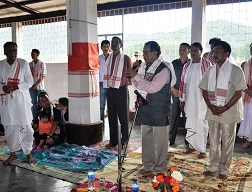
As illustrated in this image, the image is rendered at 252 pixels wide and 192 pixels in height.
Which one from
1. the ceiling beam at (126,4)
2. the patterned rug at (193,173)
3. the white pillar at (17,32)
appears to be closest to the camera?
the patterned rug at (193,173)

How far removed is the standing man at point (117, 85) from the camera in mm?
5039

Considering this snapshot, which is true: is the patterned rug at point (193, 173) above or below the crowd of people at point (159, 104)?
below

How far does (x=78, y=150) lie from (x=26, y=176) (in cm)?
Answer: 121

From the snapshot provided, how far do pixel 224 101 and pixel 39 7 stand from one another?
6.82 m

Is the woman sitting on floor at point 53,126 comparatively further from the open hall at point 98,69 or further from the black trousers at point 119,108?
the black trousers at point 119,108

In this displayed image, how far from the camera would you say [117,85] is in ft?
16.5

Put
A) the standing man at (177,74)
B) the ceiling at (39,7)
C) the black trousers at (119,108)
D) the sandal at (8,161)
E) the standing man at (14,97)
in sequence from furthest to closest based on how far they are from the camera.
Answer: the ceiling at (39,7) → the black trousers at (119,108) → the standing man at (177,74) → the sandal at (8,161) → the standing man at (14,97)

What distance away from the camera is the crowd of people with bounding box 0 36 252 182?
3.57 meters

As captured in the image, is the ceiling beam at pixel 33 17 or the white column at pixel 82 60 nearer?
the white column at pixel 82 60

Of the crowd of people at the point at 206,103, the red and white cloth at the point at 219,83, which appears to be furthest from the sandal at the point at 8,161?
the red and white cloth at the point at 219,83

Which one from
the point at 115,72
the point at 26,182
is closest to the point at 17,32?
the point at 115,72

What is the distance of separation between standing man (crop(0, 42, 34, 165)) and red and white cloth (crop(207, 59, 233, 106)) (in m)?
2.61

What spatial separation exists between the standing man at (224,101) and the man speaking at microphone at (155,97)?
22.8 inches

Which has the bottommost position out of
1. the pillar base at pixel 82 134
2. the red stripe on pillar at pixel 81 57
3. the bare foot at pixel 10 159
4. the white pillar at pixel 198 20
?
the bare foot at pixel 10 159
